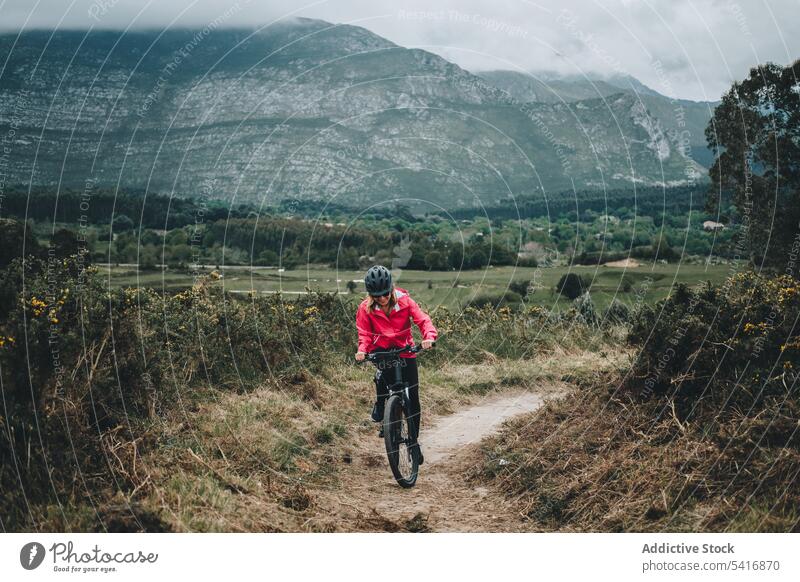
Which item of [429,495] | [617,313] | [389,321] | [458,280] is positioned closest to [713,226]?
[617,313]

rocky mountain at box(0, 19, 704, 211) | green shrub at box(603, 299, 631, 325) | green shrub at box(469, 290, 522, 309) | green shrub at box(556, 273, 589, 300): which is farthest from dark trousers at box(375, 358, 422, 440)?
green shrub at box(556, 273, 589, 300)

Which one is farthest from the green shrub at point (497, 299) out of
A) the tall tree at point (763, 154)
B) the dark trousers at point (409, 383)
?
the dark trousers at point (409, 383)

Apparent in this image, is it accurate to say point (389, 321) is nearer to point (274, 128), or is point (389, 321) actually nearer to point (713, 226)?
point (713, 226)

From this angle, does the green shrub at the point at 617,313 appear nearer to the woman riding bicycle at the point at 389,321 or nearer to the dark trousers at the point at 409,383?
the dark trousers at the point at 409,383

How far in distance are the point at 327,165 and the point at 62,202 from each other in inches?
807

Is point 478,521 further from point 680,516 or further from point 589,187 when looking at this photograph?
point 589,187

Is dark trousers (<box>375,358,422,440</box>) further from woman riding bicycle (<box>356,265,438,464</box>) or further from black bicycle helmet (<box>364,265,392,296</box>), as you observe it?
black bicycle helmet (<box>364,265,392,296</box>)

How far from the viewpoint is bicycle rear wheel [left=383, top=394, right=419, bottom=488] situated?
25.7 ft

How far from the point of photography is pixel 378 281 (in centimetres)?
770

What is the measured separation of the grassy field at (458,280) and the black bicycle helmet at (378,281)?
623cm

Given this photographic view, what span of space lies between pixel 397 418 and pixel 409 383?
16.4 inches

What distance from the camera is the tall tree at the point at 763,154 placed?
11.1 meters

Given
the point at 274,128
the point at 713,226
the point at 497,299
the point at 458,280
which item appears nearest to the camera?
the point at 713,226

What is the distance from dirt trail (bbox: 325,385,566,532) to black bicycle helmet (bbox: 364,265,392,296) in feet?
7.20
